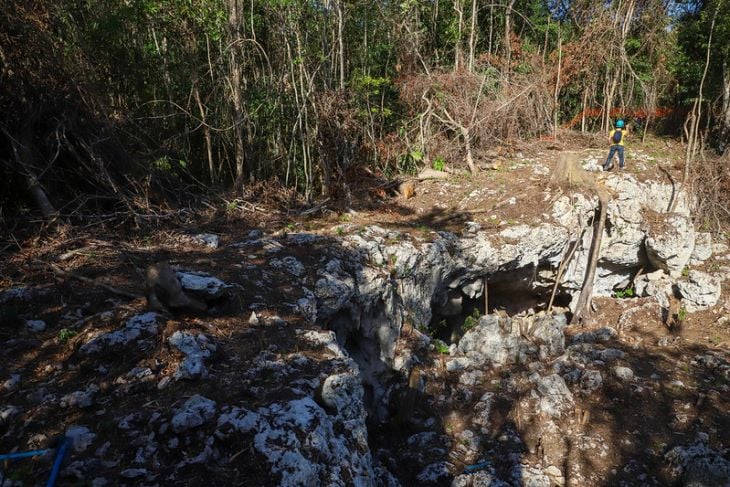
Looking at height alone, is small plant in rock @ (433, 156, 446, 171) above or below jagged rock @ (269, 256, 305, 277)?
above

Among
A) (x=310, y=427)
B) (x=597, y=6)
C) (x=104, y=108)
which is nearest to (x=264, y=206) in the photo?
(x=104, y=108)

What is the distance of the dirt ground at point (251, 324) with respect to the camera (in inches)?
110

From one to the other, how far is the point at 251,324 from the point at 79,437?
161 centimetres

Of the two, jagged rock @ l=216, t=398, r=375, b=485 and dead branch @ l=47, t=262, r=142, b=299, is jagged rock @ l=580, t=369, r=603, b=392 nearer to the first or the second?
jagged rock @ l=216, t=398, r=375, b=485

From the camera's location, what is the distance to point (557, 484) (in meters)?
4.62

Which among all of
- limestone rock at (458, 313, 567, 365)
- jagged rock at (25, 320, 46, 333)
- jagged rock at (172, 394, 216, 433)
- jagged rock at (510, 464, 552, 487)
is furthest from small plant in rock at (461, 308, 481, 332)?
jagged rock at (25, 320, 46, 333)

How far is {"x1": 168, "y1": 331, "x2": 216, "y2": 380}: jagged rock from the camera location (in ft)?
9.82

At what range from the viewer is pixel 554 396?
570 cm

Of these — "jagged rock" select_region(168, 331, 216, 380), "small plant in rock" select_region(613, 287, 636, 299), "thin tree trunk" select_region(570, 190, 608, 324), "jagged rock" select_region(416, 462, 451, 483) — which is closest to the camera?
"jagged rock" select_region(168, 331, 216, 380)

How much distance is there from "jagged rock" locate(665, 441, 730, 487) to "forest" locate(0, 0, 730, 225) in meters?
6.38

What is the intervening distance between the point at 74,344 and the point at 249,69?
6894mm

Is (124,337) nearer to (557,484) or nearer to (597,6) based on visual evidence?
(557,484)

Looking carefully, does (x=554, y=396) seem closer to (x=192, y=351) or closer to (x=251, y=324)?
(x=251, y=324)

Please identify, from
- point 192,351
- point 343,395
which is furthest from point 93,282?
point 343,395
